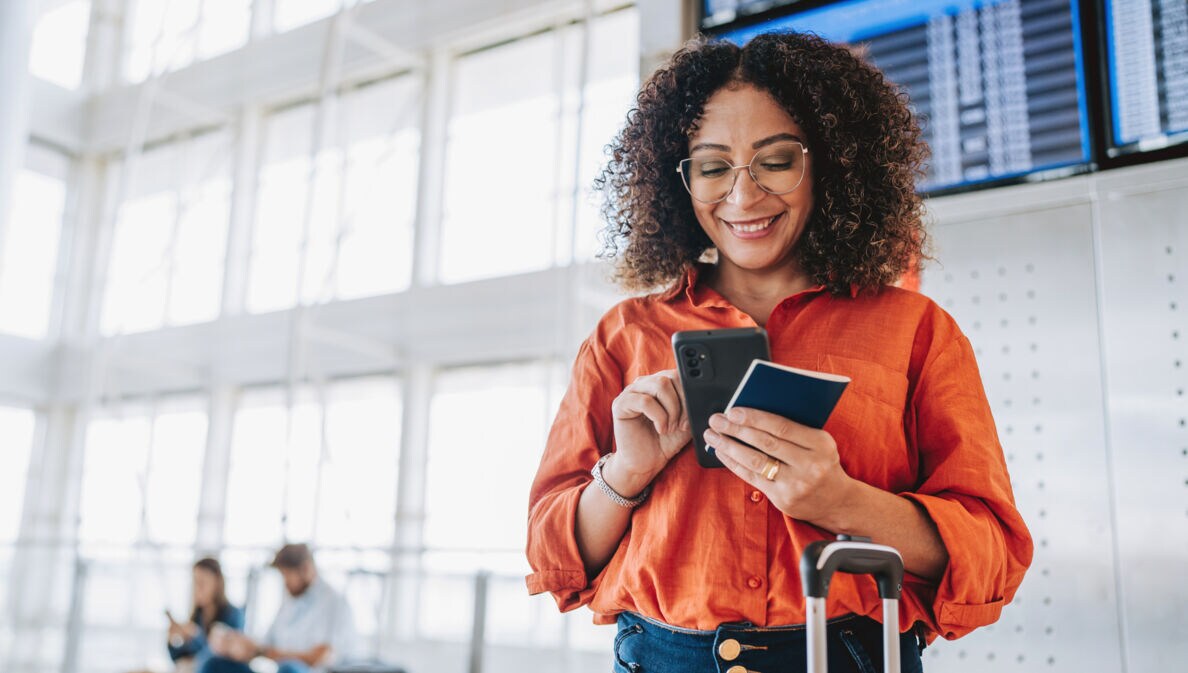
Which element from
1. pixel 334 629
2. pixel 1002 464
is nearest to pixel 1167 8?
pixel 1002 464

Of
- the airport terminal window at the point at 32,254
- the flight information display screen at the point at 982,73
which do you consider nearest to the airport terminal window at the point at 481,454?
the flight information display screen at the point at 982,73

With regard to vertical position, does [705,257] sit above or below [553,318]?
below

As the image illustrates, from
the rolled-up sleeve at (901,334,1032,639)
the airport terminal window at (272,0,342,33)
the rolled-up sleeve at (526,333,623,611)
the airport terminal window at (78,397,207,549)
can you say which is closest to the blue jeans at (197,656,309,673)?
the rolled-up sleeve at (526,333,623,611)

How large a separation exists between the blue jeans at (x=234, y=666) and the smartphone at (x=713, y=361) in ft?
13.6

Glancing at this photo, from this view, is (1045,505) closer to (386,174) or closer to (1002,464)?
(1002,464)

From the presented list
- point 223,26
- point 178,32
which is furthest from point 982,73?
point 178,32

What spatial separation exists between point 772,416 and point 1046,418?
4.73ft

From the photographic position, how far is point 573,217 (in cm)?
630

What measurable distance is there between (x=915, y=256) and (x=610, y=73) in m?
6.67

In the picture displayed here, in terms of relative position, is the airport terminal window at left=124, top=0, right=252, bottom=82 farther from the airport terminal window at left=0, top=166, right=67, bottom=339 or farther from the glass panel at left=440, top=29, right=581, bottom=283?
the glass panel at left=440, top=29, right=581, bottom=283

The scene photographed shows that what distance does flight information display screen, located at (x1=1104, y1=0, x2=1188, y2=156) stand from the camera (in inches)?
83.4

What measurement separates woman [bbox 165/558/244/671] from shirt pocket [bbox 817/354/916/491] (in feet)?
15.3

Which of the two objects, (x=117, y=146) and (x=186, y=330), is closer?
(x=186, y=330)

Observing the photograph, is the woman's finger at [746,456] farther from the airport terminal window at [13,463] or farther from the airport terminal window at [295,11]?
the airport terminal window at [13,463]
